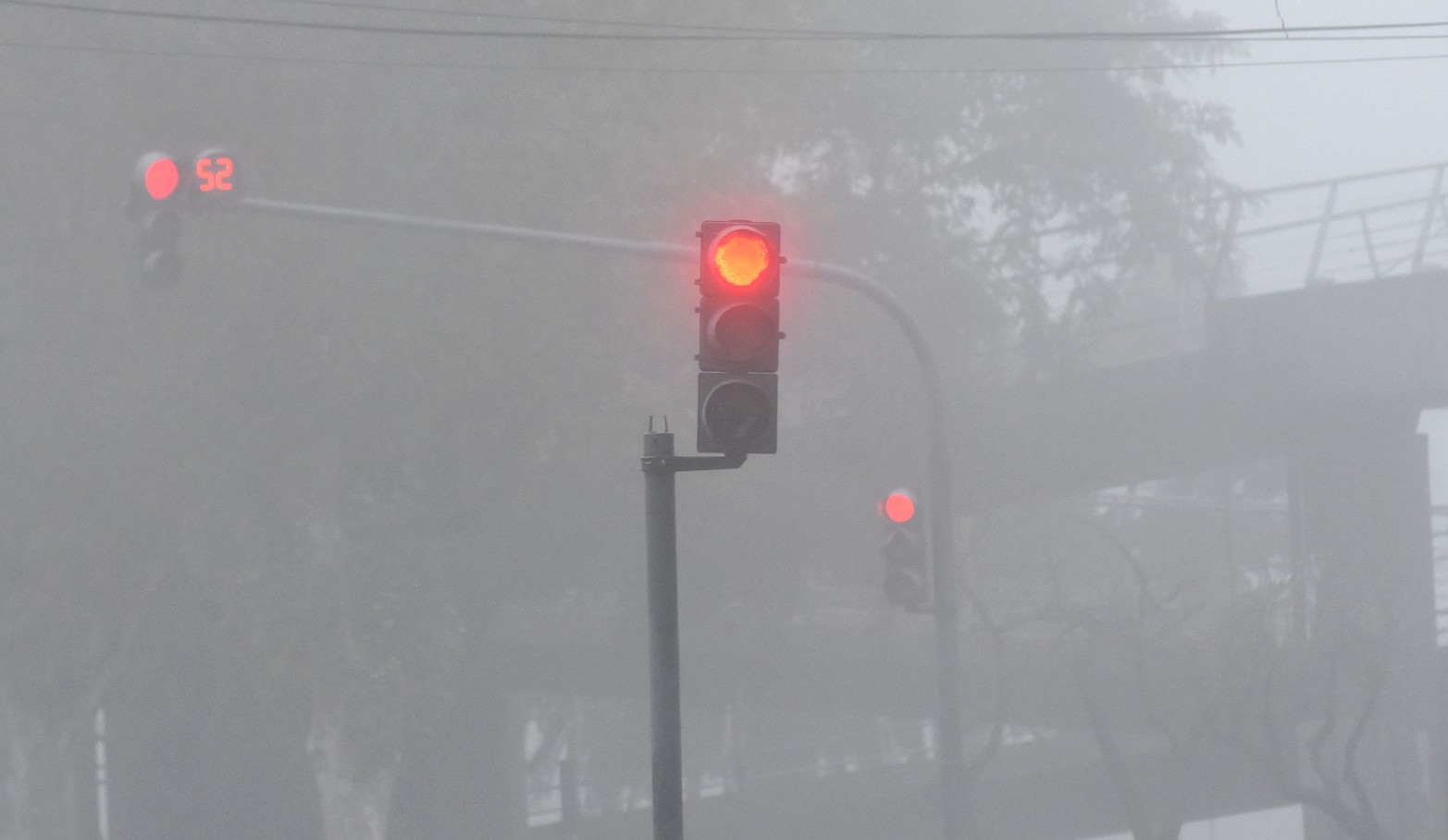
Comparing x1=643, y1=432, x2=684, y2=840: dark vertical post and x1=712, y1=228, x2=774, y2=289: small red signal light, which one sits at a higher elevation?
x1=712, y1=228, x2=774, y2=289: small red signal light

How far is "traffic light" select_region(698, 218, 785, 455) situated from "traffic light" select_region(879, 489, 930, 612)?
8095 millimetres

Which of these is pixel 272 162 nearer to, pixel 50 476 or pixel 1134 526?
pixel 50 476

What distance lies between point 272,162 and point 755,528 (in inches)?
310

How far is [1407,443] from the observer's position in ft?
71.2

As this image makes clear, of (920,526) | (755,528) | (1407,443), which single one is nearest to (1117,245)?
(1407,443)

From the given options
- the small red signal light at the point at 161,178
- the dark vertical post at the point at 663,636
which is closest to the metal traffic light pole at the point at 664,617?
the dark vertical post at the point at 663,636

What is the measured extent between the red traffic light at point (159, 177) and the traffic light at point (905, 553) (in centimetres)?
628

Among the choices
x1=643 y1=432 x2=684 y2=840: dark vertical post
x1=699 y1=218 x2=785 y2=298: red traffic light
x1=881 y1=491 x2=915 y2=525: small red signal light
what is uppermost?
x1=699 y1=218 x2=785 y2=298: red traffic light

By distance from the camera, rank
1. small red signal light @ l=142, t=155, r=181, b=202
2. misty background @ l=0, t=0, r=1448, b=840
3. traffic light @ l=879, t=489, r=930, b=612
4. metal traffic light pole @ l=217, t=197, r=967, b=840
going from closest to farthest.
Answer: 1. small red signal light @ l=142, t=155, r=181, b=202
2. metal traffic light pole @ l=217, t=197, r=967, b=840
3. traffic light @ l=879, t=489, r=930, b=612
4. misty background @ l=0, t=0, r=1448, b=840

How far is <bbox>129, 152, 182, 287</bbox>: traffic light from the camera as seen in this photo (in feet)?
35.2

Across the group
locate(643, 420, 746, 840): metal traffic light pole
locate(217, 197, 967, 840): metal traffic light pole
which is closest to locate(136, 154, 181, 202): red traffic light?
locate(217, 197, 967, 840): metal traffic light pole

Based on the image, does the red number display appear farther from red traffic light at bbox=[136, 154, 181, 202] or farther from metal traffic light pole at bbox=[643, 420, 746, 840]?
metal traffic light pole at bbox=[643, 420, 746, 840]

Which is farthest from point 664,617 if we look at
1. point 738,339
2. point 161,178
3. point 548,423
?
point 548,423

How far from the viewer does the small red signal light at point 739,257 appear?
6098mm
